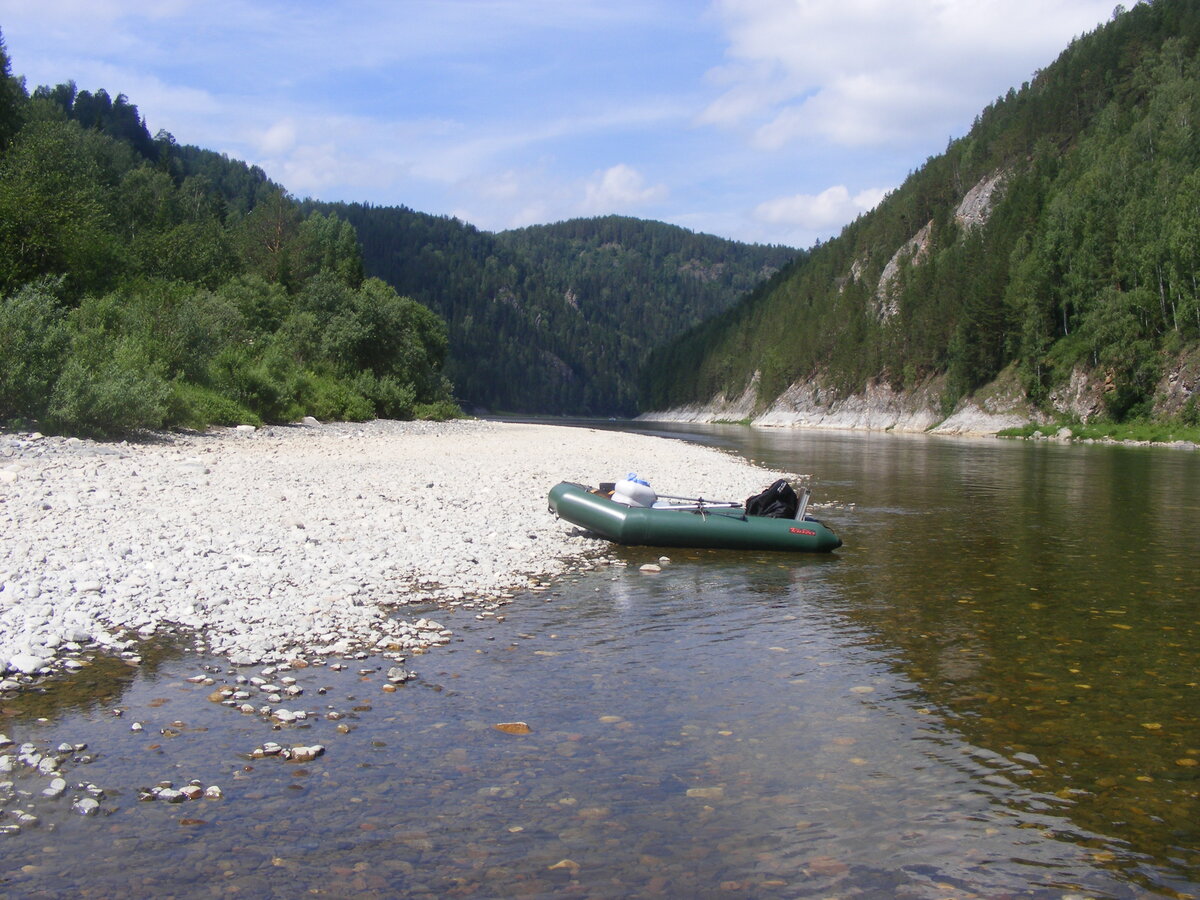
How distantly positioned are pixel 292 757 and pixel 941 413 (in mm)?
84482

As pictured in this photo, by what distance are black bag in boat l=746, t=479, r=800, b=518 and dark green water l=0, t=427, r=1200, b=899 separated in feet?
13.1

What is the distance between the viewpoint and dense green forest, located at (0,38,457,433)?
2244 centimetres

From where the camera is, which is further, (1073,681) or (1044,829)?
(1073,681)

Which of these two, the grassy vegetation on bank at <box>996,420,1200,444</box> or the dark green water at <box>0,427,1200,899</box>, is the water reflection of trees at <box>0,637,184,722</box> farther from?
Answer: the grassy vegetation on bank at <box>996,420,1200,444</box>

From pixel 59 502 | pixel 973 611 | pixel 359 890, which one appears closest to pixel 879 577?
pixel 973 611

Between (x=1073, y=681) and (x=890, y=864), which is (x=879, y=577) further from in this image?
(x=890, y=864)

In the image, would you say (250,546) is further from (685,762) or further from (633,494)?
(685,762)

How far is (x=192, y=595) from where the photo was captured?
972 centimetres

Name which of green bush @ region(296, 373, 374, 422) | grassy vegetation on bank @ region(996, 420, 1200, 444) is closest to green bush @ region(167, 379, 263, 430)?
green bush @ region(296, 373, 374, 422)

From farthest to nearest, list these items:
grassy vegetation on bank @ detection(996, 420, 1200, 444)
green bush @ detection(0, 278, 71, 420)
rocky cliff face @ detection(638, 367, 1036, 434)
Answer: rocky cliff face @ detection(638, 367, 1036, 434) → grassy vegetation on bank @ detection(996, 420, 1200, 444) → green bush @ detection(0, 278, 71, 420)

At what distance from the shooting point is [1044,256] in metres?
76.8

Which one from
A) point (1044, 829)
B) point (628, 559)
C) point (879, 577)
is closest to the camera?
point (1044, 829)

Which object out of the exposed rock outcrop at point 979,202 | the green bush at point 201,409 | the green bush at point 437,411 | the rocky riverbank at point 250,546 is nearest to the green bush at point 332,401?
the green bush at point 201,409

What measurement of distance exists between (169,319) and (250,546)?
22822 mm
